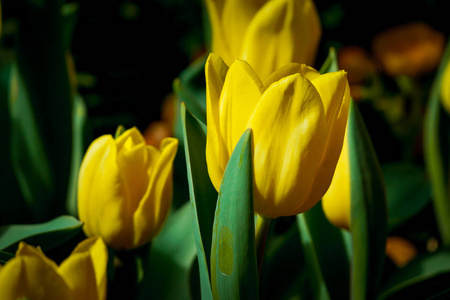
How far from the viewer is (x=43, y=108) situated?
445mm

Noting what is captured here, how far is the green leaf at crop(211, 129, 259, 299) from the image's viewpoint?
25cm

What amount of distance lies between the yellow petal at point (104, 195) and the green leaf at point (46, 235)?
0.01 meters

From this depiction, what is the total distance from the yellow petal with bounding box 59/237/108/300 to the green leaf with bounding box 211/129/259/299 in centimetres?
6

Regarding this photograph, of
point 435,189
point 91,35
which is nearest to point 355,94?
point 435,189

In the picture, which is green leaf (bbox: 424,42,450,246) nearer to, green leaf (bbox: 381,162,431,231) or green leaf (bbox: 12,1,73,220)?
green leaf (bbox: 381,162,431,231)

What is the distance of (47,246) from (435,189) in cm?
41

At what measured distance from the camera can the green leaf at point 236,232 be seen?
25cm

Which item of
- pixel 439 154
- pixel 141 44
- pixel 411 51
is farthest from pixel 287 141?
pixel 141 44

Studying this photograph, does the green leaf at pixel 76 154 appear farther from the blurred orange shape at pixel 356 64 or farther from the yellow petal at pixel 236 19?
the blurred orange shape at pixel 356 64

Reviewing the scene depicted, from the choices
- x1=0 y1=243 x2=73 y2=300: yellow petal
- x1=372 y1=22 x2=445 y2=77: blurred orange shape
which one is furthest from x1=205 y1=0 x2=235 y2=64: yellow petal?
x1=372 y1=22 x2=445 y2=77: blurred orange shape

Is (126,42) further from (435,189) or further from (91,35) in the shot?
(435,189)

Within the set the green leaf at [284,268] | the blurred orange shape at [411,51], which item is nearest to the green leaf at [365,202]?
the green leaf at [284,268]

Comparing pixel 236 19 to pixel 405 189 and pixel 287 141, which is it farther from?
pixel 405 189

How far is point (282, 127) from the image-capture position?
0.25m
